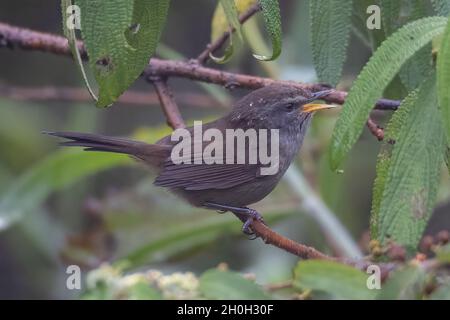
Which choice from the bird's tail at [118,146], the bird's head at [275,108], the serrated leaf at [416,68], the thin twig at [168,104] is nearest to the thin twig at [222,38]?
the thin twig at [168,104]

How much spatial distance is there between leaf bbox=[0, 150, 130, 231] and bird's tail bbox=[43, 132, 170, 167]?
45.0 inches

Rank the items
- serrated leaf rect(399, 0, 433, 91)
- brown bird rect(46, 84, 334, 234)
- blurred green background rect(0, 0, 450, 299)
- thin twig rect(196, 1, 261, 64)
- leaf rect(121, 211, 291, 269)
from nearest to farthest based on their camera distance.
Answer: serrated leaf rect(399, 0, 433, 91), thin twig rect(196, 1, 261, 64), brown bird rect(46, 84, 334, 234), leaf rect(121, 211, 291, 269), blurred green background rect(0, 0, 450, 299)

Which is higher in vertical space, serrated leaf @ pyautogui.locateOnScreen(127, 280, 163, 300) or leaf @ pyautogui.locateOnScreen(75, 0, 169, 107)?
leaf @ pyautogui.locateOnScreen(75, 0, 169, 107)

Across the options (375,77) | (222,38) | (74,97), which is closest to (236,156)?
(222,38)

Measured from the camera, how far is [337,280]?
2.23 meters

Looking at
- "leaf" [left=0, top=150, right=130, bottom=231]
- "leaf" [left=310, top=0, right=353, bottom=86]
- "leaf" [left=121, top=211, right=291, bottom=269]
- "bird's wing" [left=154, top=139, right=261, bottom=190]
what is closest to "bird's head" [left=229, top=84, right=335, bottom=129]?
"bird's wing" [left=154, top=139, right=261, bottom=190]

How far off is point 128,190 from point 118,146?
68.0 inches

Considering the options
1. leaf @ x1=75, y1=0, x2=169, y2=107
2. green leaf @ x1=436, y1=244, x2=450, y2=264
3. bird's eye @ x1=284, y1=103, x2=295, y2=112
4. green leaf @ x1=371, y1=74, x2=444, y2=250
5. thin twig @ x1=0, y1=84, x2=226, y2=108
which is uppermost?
thin twig @ x1=0, y1=84, x2=226, y2=108

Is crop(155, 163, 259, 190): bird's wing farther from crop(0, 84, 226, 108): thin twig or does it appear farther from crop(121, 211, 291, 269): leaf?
crop(0, 84, 226, 108): thin twig

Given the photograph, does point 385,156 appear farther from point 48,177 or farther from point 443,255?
point 48,177

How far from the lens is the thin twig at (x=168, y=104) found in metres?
3.50

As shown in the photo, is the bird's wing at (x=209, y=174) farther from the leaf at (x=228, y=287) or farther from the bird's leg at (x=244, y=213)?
the leaf at (x=228, y=287)

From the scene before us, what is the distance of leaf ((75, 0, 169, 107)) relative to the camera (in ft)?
7.91
